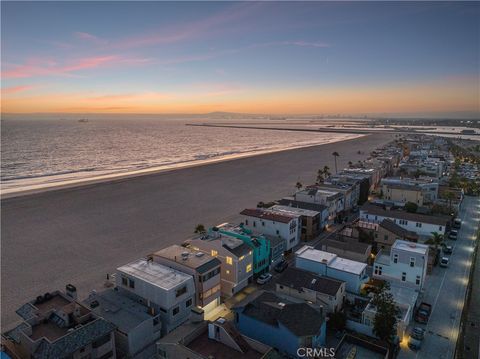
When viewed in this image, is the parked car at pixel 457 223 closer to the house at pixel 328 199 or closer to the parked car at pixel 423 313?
the house at pixel 328 199

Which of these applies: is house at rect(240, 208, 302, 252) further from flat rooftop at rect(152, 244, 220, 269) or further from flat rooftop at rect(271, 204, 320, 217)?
flat rooftop at rect(152, 244, 220, 269)

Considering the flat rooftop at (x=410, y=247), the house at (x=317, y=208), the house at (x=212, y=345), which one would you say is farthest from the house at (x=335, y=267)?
the house at (x=212, y=345)

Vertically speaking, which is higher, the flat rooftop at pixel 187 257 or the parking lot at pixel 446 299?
the flat rooftop at pixel 187 257

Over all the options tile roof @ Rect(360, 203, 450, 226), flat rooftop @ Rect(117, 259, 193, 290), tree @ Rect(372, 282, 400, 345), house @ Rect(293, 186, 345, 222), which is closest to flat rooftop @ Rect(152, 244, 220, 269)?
flat rooftop @ Rect(117, 259, 193, 290)

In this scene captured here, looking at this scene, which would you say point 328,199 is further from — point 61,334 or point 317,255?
point 61,334

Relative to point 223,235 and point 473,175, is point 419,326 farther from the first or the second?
point 473,175

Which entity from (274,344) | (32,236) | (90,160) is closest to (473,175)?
(274,344)
